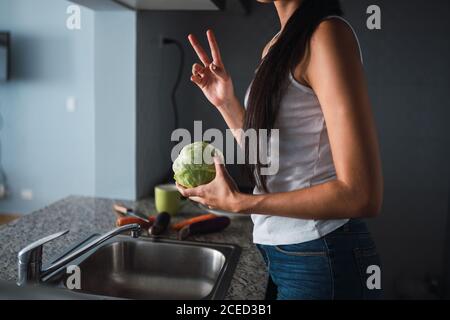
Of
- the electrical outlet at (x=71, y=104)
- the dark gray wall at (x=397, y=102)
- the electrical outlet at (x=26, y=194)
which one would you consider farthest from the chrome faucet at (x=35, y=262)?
the electrical outlet at (x=26, y=194)

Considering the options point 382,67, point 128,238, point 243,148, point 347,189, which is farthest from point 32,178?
point 347,189

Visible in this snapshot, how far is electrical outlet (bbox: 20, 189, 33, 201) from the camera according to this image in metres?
3.44

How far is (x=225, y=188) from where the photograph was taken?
758mm

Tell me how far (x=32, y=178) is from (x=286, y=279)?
10.1 feet

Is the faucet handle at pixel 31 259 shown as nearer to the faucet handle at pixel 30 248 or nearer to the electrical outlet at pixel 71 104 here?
the faucet handle at pixel 30 248

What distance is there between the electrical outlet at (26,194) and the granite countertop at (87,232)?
Result: 1.99 meters

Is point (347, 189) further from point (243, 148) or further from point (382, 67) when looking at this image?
point (382, 67)

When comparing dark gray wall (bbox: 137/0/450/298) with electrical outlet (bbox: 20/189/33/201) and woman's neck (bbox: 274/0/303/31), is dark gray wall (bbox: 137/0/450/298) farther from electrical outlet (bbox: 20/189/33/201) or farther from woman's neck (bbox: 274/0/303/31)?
electrical outlet (bbox: 20/189/33/201)

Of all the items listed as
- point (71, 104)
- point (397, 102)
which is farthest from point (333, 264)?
point (71, 104)

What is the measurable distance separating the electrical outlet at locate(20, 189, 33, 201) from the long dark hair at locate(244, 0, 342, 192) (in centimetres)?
311

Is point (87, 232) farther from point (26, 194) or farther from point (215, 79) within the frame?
point (26, 194)

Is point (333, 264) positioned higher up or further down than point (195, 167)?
further down

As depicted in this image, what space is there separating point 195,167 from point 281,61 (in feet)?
1.06

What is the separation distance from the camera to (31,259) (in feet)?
2.80
